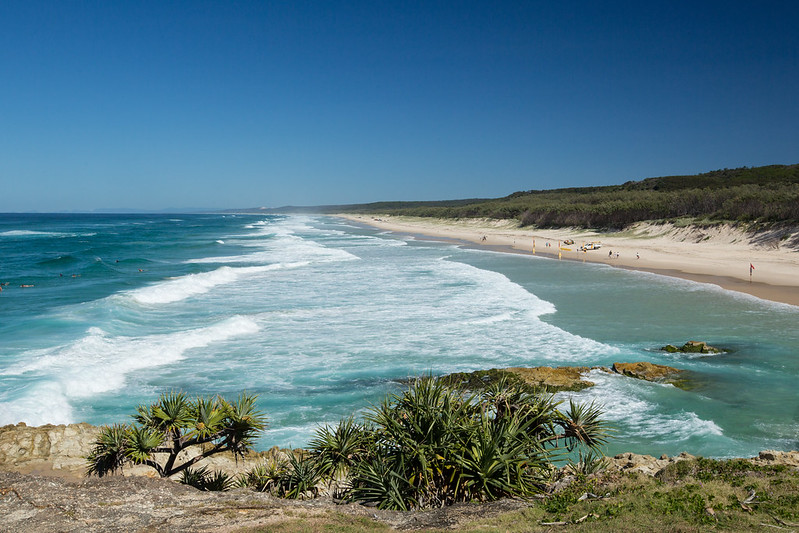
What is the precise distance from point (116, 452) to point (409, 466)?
411 centimetres

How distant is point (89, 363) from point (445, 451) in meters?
11.8

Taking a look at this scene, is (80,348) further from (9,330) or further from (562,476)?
(562,476)

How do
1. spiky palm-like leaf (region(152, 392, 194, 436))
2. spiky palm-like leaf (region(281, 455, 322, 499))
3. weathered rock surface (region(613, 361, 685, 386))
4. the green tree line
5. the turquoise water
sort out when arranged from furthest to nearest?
the green tree line < weathered rock surface (region(613, 361, 685, 386)) < the turquoise water < spiky palm-like leaf (region(152, 392, 194, 436)) < spiky palm-like leaf (region(281, 455, 322, 499))

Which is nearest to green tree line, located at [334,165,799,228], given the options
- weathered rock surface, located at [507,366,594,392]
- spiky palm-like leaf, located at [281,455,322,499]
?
weathered rock surface, located at [507,366,594,392]

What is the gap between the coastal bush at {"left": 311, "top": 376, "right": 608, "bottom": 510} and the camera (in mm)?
7023

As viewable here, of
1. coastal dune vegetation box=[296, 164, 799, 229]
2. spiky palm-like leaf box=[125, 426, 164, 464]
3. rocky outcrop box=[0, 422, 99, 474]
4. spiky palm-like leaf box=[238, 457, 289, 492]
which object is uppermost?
coastal dune vegetation box=[296, 164, 799, 229]

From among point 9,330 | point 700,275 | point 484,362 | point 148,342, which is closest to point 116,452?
point 484,362

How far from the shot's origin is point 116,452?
7461mm

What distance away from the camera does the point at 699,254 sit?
37625 millimetres

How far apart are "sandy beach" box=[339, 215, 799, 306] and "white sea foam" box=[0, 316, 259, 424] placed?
22408mm

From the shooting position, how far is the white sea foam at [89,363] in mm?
11602

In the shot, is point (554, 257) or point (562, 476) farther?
point (554, 257)

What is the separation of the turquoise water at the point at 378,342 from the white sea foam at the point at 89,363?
0.06 m

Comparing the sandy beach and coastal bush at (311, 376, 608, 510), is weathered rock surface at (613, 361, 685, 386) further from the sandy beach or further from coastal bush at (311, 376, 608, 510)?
the sandy beach
